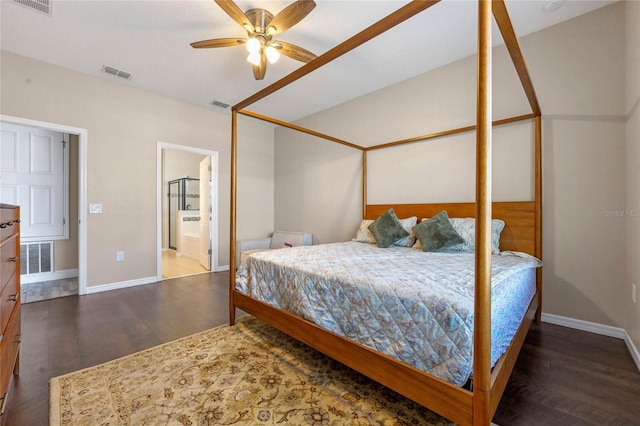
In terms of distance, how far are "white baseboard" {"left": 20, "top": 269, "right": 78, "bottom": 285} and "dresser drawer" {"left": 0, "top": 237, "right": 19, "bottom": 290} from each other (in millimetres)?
3129

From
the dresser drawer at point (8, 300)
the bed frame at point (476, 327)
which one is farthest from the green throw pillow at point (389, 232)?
the dresser drawer at point (8, 300)

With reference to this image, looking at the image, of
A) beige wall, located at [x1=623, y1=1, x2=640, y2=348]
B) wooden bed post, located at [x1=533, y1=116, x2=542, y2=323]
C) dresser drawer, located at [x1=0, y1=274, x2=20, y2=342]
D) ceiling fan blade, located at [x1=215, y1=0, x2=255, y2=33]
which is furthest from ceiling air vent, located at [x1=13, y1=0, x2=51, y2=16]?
beige wall, located at [x1=623, y1=1, x2=640, y2=348]

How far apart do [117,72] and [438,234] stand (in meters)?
→ 4.15

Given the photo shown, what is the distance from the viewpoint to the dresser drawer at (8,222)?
1220mm

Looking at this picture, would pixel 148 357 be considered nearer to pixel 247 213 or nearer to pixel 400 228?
pixel 400 228

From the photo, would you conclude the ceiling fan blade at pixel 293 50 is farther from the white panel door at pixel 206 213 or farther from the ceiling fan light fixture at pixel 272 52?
the white panel door at pixel 206 213

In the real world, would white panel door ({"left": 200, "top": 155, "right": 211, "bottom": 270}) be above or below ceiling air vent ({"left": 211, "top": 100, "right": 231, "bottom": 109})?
below

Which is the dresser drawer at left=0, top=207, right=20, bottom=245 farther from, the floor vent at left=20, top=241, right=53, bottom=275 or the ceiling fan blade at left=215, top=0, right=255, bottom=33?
the floor vent at left=20, top=241, right=53, bottom=275

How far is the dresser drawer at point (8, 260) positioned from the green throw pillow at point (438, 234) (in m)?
2.81

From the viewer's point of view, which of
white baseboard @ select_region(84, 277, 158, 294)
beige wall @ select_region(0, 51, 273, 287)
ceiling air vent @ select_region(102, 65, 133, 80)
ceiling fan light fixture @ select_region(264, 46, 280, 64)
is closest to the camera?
ceiling fan light fixture @ select_region(264, 46, 280, 64)

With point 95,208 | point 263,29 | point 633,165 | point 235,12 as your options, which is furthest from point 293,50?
point 95,208

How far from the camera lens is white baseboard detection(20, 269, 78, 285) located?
3.70 m

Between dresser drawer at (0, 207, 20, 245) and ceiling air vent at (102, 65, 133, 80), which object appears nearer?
dresser drawer at (0, 207, 20, 245)

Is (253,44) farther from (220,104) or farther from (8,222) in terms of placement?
(220,104)
